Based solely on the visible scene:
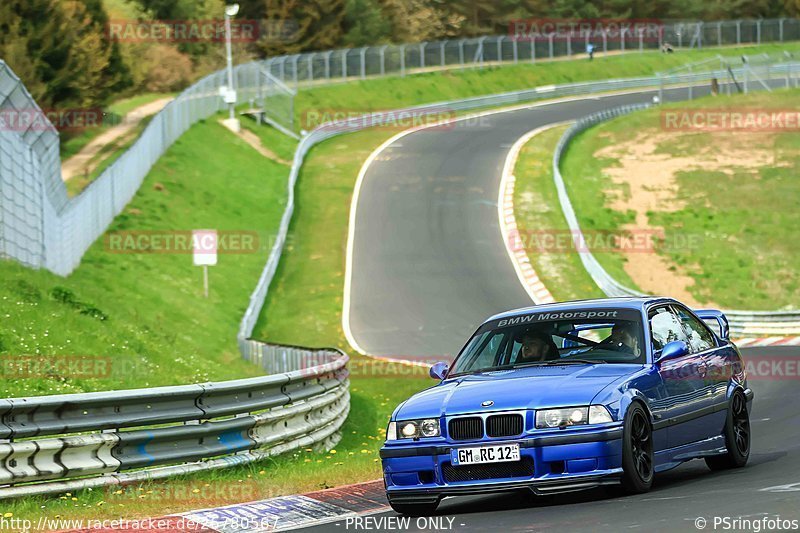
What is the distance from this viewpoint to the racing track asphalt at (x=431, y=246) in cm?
3163

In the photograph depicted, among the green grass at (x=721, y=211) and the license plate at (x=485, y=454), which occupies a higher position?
the license plate at (x=485, y=454)

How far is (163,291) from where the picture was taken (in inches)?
1235

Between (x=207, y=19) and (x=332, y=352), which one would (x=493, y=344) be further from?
(x=207, y=19)

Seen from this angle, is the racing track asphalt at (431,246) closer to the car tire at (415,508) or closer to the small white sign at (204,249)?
the small white sign at (204,249)

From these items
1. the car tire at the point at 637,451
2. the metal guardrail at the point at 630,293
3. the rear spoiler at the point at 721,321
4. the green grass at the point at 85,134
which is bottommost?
the metal guardrail at the point at 630,293

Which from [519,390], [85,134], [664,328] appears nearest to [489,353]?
[519,390]

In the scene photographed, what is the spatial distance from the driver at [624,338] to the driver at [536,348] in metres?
0.49

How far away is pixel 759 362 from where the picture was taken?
81.7ft

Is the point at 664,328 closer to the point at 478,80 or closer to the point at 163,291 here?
the point at 163,291

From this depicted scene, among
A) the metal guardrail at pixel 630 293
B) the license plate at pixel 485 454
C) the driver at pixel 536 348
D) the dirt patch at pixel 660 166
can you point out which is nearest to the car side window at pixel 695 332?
the driver at pixel 536 348

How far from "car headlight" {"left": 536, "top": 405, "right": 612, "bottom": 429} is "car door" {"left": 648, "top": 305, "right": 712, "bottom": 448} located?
3.38 feet

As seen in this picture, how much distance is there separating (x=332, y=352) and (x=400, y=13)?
77.9 metres

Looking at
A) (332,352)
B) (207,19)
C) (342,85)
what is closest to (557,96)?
(342,85)

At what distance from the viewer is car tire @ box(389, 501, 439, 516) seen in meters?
9.64
